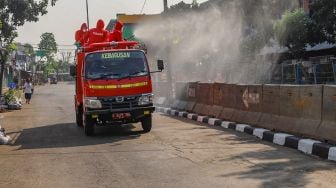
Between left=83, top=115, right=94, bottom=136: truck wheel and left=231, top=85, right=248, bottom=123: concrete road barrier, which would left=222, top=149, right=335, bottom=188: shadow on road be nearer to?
left=231, top=85, right=248, bottom=123: concrete road barrier

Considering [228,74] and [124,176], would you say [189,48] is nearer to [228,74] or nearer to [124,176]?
[228,74]

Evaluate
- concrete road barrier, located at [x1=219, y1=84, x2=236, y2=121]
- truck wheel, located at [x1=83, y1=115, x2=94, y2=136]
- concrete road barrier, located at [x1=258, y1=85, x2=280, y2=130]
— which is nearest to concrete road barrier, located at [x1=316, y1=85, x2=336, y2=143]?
concrete road barrier, located at [x1=258, y1=85, x2=280, y2=130]

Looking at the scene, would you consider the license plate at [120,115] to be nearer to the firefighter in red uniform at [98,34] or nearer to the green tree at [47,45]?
the firefighter in red uniform at [98,34]

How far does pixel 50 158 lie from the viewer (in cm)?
980

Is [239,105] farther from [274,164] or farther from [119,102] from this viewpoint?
[274,164]

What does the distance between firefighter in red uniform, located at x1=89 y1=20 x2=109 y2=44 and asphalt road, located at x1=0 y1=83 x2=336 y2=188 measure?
3.30 m

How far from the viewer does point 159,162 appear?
348 inches

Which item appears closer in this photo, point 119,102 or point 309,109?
point 309,109

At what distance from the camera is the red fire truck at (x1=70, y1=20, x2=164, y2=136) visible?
41.7 ft

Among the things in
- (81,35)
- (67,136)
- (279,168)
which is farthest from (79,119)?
(279,168)

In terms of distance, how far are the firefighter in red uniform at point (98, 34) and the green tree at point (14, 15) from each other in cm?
1632

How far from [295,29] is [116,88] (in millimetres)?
16047

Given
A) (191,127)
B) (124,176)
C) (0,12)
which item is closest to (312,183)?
(124,176)

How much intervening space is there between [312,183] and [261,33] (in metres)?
23.9
